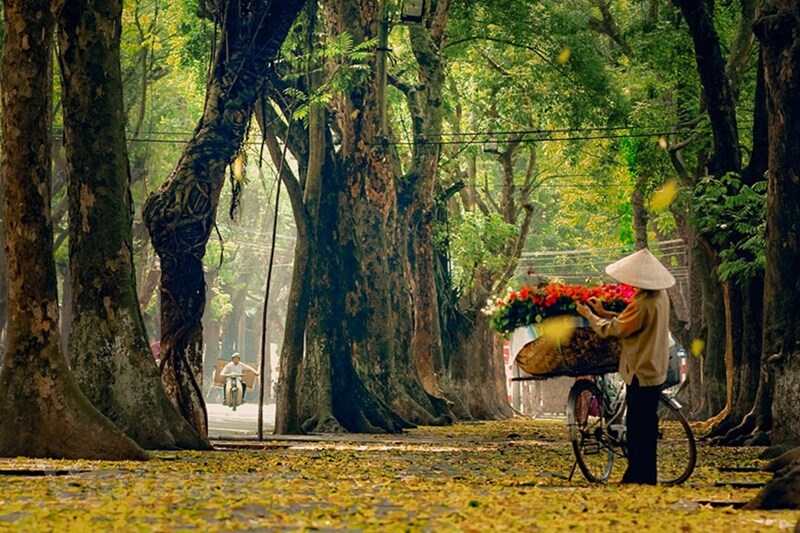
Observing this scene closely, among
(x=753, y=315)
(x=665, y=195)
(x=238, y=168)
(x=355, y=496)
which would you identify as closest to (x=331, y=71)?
(x=238, y=168)

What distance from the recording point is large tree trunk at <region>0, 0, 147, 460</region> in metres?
14.1

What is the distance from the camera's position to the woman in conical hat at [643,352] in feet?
39.3

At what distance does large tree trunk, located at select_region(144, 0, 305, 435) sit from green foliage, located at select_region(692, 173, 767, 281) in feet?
A: 21.2

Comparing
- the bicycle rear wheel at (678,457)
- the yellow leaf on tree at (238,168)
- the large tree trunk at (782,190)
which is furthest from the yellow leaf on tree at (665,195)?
the bicycle rear wheel at (678,457)

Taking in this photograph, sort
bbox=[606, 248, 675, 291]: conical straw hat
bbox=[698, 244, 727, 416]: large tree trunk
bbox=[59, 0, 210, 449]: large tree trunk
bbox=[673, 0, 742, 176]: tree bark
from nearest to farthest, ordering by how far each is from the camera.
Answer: bbox=[606, 248, 675, 291]: conical straw hat < bbox=[59, 0, 210, 449]: large tree trunk < bbox=[673, 0, 742, 176]: tree bark < bbox=[698, 244, 727, 416]: large tree trunk

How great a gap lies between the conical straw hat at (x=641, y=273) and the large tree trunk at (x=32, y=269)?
469cm

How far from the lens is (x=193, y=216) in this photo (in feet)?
61.7

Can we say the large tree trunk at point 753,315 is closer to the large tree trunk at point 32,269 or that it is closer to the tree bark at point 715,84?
the tree bark at point 715,84

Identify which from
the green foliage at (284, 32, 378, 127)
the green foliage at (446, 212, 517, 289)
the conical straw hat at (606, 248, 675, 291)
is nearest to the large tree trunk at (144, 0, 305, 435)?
the green foliage at (284, 32, 378, 127)

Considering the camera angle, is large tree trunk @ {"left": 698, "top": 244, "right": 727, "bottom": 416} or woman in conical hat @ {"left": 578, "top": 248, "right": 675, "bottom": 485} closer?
woman in conical hat @ {"left": 578, "top": 248, "right": 675, "bottom": 485}

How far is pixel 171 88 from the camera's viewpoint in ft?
146

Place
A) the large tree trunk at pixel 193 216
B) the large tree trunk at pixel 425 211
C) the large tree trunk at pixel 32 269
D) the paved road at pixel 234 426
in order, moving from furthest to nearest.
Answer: the large tree trunk at pixel 425 211, the paved road at pixel 234 426, the large tree trunk at pixel 193 216, the large tree trunk at pixel 32 269

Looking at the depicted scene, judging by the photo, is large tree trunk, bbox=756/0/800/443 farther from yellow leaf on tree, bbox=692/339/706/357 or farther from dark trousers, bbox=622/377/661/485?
yellow leaf on tree, bbox=692/339/706/357

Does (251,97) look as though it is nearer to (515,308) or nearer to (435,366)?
(515,308)
